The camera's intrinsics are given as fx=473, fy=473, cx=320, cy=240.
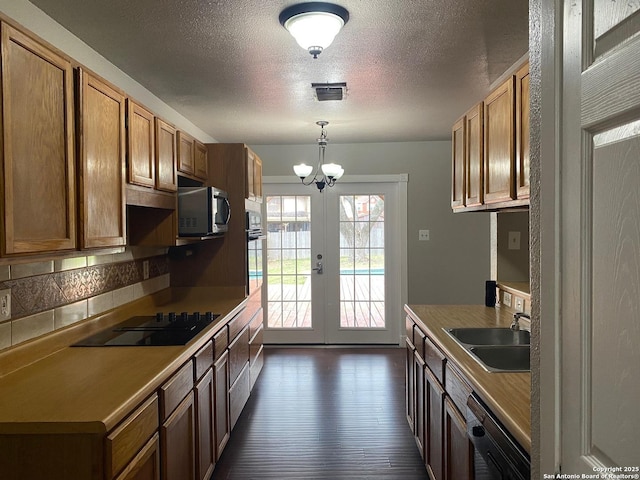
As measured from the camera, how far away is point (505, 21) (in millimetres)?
2205

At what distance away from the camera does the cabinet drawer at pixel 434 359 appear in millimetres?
2184

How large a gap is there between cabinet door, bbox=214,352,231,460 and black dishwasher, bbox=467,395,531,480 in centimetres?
148

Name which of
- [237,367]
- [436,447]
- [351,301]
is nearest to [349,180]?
[351,301]

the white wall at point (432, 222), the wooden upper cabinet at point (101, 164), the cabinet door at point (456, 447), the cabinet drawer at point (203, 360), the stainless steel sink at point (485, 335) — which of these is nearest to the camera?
the cabinet door at point (456, 447)

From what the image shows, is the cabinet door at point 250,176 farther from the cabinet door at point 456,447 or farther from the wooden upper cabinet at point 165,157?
the cabinet door at point 456,447

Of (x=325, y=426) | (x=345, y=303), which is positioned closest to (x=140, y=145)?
(x=325, y=426)

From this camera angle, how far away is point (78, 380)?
68.8 inches

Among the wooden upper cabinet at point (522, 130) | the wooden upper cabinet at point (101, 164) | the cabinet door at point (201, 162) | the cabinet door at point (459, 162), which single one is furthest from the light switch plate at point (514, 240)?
the wooden upper cabinet at point (101, 164)

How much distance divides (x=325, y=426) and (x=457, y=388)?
164 cm

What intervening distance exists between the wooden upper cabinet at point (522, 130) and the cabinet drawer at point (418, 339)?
1.01m

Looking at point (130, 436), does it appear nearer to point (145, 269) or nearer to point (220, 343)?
point (220, 343)

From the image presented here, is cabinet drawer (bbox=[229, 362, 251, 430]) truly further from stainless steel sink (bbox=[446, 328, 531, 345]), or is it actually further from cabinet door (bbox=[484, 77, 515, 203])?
cabinet door (bbox=[484, 77, 515, 203])

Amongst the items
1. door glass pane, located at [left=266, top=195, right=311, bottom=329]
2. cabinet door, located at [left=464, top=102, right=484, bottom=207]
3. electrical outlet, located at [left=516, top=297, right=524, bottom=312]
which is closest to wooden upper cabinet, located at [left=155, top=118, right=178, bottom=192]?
cabinet door, located at [left=464, top=102, right=484, bottom=207]

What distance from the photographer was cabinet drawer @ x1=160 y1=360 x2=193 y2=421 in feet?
6.03
